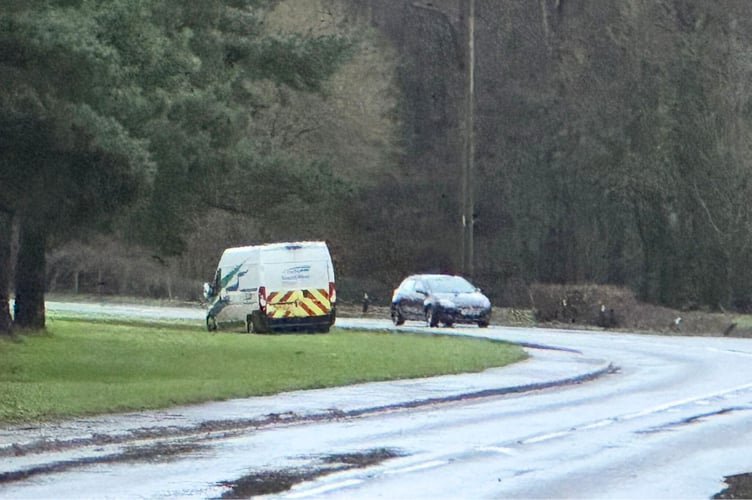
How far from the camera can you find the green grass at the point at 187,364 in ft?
66.6

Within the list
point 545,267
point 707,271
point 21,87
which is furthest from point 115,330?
point 545,267

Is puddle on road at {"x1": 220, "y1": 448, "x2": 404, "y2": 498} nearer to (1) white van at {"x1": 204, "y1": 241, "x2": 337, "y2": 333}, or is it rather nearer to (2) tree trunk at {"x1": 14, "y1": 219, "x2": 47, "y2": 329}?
(2) tree trunk at {"x1": 14, "y1": 219, "x2": 47, "y2": 329}

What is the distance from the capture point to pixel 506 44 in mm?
65125

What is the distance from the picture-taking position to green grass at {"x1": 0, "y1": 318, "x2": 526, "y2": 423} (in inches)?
800

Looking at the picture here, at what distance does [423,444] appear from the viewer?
1628 cm

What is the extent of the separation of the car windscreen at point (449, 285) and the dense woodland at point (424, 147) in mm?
3843

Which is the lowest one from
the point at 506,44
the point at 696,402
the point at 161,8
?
the point at 696,402

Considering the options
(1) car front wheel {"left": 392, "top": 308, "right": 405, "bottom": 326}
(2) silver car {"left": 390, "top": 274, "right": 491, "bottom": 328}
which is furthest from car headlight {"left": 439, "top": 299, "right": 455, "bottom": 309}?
(1) car front wheel {"left": 392, "top": 308, "right": 405, "bottom": 326}

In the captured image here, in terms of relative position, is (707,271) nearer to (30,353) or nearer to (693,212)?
(693,212)

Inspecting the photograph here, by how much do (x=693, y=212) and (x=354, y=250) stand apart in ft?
55.2

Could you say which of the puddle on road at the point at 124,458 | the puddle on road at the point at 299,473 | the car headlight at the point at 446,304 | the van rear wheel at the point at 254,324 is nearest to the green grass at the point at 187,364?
the van rear wheel at the point at 254,324

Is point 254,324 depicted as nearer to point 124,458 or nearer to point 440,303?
point 440,303

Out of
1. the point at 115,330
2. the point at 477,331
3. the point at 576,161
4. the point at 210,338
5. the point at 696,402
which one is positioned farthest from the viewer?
the point at 576,161

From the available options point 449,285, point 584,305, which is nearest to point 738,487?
point 449,285
